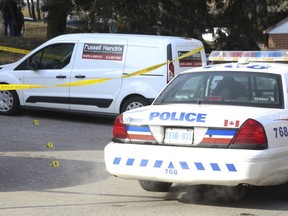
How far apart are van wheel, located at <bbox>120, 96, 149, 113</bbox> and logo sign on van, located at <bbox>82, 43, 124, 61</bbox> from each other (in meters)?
0.84

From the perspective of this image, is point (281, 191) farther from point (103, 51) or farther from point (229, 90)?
point (103, 51)

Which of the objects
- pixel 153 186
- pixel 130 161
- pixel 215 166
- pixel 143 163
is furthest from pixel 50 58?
pixel 215 166

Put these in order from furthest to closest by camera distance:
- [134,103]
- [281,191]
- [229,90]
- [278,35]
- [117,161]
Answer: [278,35] → [134,103] → [229,90] → [281,191] → [117,161]

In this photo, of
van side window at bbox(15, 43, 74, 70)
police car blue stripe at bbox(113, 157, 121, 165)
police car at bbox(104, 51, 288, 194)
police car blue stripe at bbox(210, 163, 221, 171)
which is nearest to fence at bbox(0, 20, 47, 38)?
van side window at bbox(15, 43, 74, 70)

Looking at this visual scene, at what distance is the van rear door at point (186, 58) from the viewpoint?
40.3ft

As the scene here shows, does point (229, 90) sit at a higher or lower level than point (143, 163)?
higher

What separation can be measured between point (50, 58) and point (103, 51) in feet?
4.27

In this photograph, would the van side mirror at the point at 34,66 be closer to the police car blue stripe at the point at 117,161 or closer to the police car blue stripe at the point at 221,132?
the police car blue stripe at the point at 117,161

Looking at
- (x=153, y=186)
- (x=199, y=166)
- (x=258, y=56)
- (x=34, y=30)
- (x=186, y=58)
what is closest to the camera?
(x=199, y=166)

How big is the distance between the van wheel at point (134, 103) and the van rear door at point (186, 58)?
863 millimetres

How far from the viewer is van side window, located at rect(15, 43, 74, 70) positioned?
43.0 ft

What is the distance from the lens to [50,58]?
1330cm

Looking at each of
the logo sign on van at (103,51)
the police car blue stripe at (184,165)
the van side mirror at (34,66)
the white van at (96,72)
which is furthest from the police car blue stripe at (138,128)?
the van side mirror at (34,66)

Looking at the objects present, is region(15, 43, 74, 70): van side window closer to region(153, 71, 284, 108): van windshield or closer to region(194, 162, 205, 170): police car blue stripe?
region(153, 71, 284, 108): van windshield
